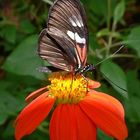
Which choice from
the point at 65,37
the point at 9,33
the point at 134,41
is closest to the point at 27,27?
the point at 9,33

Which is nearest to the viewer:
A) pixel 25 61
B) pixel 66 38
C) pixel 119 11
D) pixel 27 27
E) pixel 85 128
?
pixel 85 128

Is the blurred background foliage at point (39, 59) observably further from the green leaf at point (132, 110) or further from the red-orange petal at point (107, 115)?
the red-orange petal at point (107, 115)

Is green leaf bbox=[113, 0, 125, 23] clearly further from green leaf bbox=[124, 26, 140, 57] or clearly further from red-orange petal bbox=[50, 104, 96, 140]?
red-orange petal bbox=[50, 104, 96, 140]

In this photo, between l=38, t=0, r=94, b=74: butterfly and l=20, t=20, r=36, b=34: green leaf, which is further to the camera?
l=20, t=20, r=36, b=34: green leaf

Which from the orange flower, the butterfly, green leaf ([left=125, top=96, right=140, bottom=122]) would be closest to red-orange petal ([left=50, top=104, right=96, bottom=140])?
the orange flower

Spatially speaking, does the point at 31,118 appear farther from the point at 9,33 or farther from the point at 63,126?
the point at 9,33

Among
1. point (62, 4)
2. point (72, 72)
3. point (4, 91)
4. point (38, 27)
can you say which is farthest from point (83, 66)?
point (38, 27)

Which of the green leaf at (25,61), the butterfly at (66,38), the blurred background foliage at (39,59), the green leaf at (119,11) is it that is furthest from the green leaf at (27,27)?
the butterfly at (66,38)
